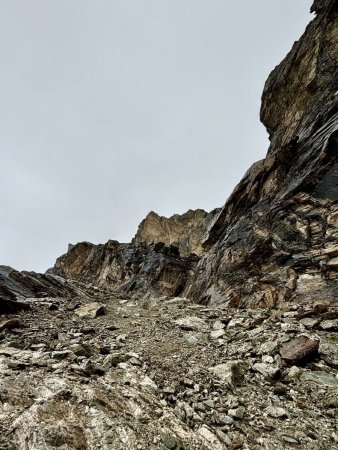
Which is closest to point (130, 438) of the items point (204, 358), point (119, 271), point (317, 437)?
point (317, 437)

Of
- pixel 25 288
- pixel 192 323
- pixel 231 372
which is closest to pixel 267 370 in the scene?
pixel 231 372

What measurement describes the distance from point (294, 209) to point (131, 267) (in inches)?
1224

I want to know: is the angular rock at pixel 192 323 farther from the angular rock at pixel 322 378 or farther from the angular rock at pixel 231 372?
the angular rock at pixel 322 378

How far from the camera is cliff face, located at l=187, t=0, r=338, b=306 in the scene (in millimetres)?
14891

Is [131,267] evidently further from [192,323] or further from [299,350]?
[299,350]

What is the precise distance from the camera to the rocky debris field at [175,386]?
17.4ft

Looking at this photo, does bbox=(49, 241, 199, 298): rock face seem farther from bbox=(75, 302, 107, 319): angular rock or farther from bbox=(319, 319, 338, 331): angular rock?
bbox=(319, 319, 338, 331): angular rock

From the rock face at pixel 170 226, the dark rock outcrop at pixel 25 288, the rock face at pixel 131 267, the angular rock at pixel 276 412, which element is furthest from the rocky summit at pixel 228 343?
the rock face at pixel 170 226

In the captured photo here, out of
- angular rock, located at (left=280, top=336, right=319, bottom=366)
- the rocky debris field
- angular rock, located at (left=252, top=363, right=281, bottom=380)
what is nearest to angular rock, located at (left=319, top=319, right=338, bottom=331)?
the rocky debris field

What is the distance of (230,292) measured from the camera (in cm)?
1767

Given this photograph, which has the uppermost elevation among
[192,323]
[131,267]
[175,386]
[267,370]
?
[131,267]

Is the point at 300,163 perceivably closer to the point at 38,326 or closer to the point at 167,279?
the point at 38,326

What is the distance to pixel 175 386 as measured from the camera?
723cm

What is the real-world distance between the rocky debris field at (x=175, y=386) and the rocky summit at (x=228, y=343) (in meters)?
0.03
